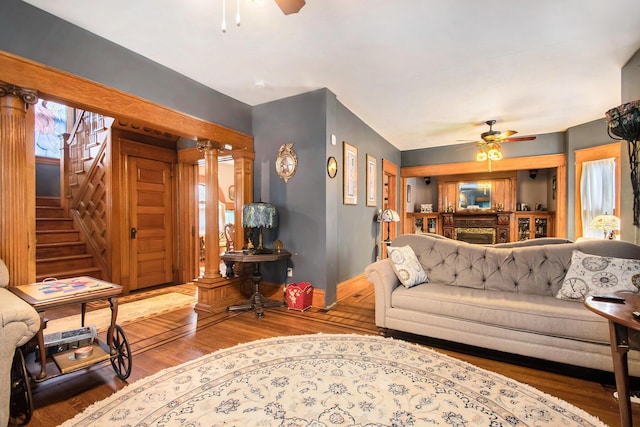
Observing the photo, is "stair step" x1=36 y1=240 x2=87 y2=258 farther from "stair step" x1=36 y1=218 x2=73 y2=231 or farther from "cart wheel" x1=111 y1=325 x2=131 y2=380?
"cart wheel" x1=111 y1=325 x2=131 y2=380

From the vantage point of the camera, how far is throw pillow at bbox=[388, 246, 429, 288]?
9.43ft

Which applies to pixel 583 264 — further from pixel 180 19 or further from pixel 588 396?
pixel 180 19

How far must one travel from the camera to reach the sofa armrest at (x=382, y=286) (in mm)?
2814

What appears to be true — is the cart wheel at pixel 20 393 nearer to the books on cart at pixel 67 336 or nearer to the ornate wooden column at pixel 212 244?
the books on cart at pixel 67 336

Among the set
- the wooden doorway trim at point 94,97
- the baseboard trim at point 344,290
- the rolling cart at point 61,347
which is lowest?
the baseboard trim at point 344,290

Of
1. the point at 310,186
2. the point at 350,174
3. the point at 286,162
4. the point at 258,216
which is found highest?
the point at 286,162

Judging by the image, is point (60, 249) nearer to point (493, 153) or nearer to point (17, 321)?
point (17, 321)

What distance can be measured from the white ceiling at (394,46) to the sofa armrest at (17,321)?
6.96ft

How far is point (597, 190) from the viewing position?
4.88 metres

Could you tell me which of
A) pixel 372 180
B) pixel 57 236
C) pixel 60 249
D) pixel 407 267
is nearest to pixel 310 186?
pixel 407 267

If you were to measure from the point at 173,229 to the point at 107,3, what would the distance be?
364cm

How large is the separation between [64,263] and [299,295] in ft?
11.9

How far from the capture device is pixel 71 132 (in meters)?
5.23

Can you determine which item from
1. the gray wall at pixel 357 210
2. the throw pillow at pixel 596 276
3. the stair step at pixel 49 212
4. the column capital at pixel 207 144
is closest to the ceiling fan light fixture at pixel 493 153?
the gray wall at pixel 357 210
